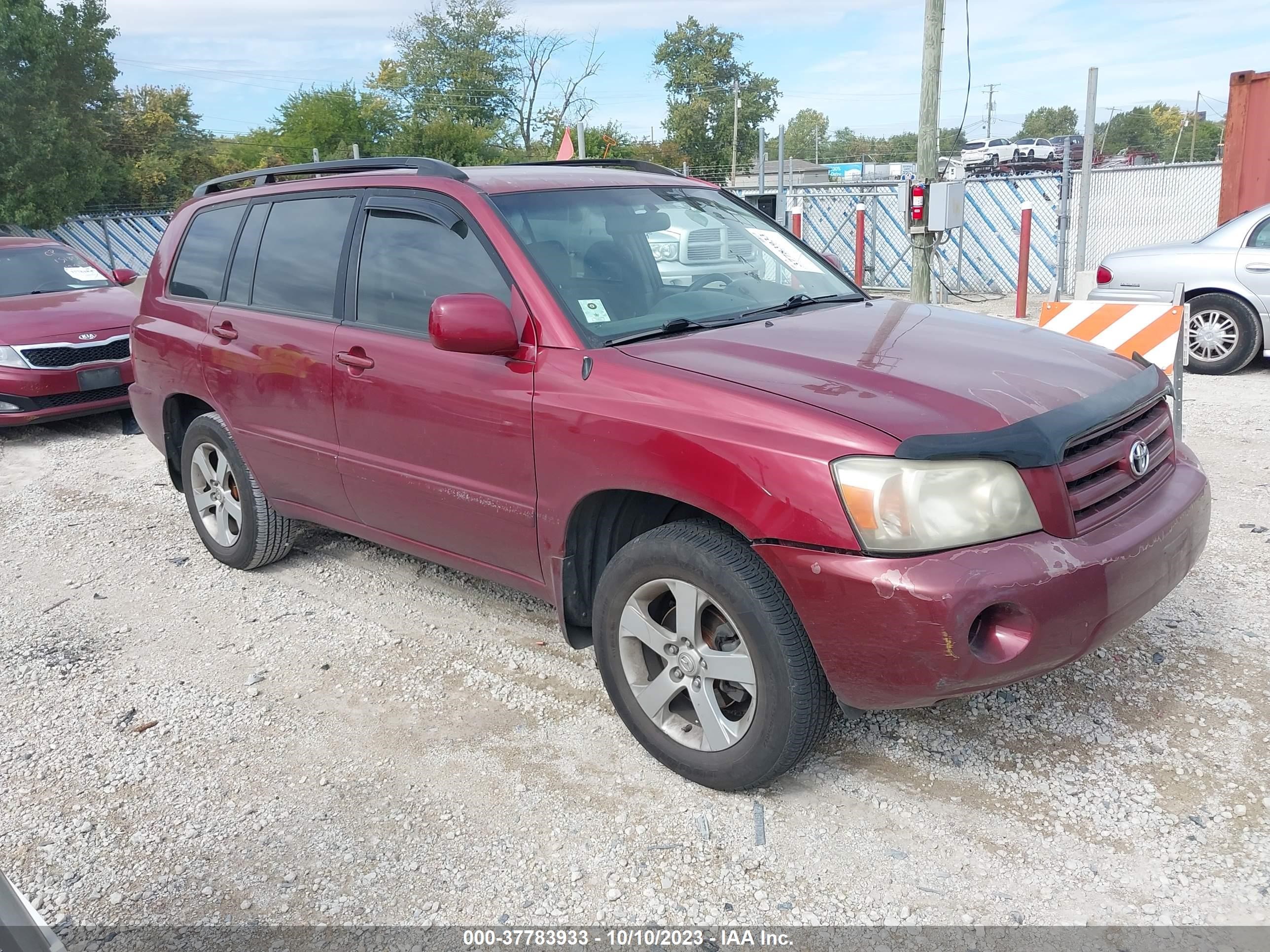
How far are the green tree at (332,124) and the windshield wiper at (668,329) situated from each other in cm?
3769

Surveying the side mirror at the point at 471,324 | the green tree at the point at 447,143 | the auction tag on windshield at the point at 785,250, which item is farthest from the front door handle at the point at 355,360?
the green tree at the point at 447,143

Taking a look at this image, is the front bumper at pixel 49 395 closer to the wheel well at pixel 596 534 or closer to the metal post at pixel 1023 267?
the wheel well at pixel 596 534

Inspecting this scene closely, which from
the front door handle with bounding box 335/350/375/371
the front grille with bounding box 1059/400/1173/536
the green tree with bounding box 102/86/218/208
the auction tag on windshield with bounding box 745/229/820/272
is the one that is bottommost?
the front grille with bounding box 1059/400/1173/536

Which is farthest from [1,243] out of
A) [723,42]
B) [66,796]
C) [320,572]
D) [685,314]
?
[723,42]

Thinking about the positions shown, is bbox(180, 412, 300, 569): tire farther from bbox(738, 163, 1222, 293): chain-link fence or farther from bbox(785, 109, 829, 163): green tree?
bbox(785, 109, 829, 163): green tree

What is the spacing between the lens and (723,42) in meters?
66.8

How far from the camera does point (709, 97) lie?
63312 millimetres

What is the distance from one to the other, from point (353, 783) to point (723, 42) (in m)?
70.5

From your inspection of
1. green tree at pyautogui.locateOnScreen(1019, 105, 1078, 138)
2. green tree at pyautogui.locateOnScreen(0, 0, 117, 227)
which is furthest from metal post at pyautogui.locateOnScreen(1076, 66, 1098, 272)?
green tree at pyautogui.locateOnScreen(1019, 105, 1078, 138)

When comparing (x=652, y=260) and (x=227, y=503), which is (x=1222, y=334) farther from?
(x=227, y=503)

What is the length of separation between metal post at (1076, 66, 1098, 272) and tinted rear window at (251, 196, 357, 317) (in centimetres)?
1068

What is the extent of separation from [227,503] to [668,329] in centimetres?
275

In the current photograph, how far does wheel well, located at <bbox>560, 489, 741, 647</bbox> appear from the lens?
3.16m

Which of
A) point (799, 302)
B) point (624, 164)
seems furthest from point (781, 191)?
point (799, 302)
